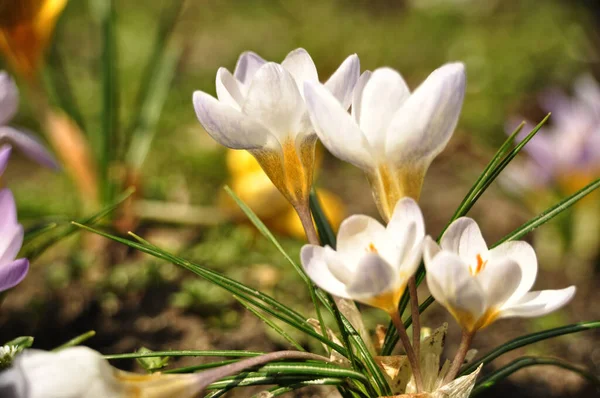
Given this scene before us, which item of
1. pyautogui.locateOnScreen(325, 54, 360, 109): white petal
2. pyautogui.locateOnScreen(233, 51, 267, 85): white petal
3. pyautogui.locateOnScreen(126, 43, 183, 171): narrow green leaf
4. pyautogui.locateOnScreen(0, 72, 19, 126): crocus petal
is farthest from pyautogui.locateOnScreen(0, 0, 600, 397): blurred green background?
pyautogui.locateOnScreen(325, 54, 360, 109): white petal

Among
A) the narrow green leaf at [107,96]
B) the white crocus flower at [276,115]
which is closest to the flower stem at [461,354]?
the white crocus flower at [276,115]

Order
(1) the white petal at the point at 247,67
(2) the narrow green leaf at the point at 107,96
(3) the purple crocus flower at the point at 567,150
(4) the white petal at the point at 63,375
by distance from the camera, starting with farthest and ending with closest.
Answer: (3) the purple crocus flower at the point at 567,150, (2) the narrow green leaf at the point at 107,96, (1) the white petal at the point at 247,67, (4) the white petal at the point at 63,375

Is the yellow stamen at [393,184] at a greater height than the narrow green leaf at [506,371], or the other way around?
the yellow stamen at [393,184]

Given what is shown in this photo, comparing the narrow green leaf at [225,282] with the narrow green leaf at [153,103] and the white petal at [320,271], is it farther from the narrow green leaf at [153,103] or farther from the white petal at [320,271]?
the narrow green leaf at [153,103]

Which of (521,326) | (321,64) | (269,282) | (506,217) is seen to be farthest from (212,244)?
(321,64)

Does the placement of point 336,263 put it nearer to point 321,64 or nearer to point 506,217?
point 506,217
